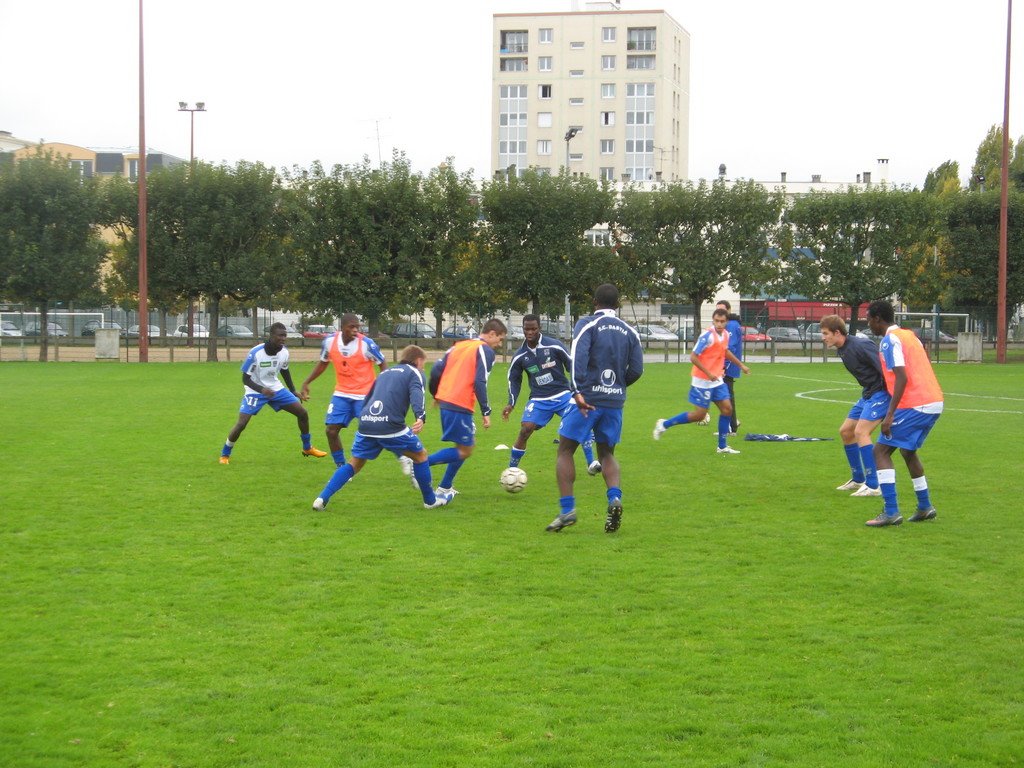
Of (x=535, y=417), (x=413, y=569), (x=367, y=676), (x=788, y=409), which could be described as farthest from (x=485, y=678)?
(x=788, y=409)

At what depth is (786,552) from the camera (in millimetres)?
8523

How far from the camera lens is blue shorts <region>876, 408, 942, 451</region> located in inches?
Result: 364

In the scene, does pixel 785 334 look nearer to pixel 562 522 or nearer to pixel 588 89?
→ pixel 562 522

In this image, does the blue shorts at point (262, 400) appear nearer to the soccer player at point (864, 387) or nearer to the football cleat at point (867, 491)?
the soccer player at point (864, 387)

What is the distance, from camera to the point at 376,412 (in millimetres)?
9742

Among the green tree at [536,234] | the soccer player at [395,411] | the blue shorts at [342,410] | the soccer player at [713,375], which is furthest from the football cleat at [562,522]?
the green tree at [536,234]

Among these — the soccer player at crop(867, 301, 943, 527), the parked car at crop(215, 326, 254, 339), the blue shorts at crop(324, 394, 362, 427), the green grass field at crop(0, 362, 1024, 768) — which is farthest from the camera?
the parked car at crop(215, 326, 254, 339)

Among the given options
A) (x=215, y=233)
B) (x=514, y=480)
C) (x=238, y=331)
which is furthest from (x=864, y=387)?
(x=238, y=331)

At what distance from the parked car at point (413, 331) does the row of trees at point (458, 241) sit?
4443 millimetres

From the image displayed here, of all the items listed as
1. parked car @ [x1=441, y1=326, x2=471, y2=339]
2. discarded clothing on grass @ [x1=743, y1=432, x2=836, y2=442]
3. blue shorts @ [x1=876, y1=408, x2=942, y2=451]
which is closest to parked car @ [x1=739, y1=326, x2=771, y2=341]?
parked car @ [x1=441, y1=326, x2=471, y2=339]

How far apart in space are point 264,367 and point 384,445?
403 centimetres

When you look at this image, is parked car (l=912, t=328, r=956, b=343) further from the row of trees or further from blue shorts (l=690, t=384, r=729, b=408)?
blue shorts (l=690, t=384, r=729, b=408)

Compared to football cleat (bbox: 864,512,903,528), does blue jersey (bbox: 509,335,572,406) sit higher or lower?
higher

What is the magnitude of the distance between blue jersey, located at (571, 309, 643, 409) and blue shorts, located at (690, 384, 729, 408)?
226 inches
